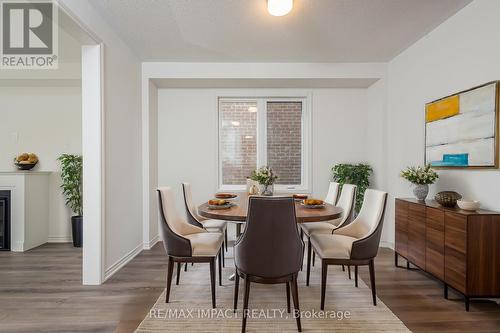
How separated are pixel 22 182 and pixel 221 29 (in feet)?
11.1

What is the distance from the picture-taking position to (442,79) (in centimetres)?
286

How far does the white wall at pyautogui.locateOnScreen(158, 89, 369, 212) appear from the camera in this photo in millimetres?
4254

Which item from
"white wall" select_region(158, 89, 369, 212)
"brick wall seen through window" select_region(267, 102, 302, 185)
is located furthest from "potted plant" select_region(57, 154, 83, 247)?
"brick wall seen through window" select_region(267, 102, 302, 185)

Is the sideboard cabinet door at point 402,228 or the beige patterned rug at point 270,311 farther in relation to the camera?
the sideboard cabinet door at point 402,228

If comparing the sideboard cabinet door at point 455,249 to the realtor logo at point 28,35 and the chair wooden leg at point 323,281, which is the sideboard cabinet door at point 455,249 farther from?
the realtor logo at point 28,35

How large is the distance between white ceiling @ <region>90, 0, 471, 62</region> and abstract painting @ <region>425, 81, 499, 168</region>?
2.93 ft

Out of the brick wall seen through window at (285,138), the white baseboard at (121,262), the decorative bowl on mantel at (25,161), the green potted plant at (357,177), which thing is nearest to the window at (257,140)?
the brick wall seen through window at (285,138)

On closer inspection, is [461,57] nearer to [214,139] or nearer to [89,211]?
[214,139]

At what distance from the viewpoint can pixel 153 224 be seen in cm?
404

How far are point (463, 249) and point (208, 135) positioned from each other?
340 centimetres

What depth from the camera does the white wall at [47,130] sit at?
404 centimetres

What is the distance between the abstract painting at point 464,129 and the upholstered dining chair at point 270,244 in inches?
73.8

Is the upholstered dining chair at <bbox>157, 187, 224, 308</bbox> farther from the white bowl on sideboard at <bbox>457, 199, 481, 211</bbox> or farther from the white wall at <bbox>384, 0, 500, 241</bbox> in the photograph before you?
the white wall at <bbox>384, 0, 500, 241</bbox>

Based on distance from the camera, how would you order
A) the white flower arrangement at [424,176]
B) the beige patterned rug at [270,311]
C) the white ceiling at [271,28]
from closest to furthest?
1. the beige patterned rug at [270,311]
2. the white ceiling at [271,28]
3. the white flower arrangement at [424,176]
